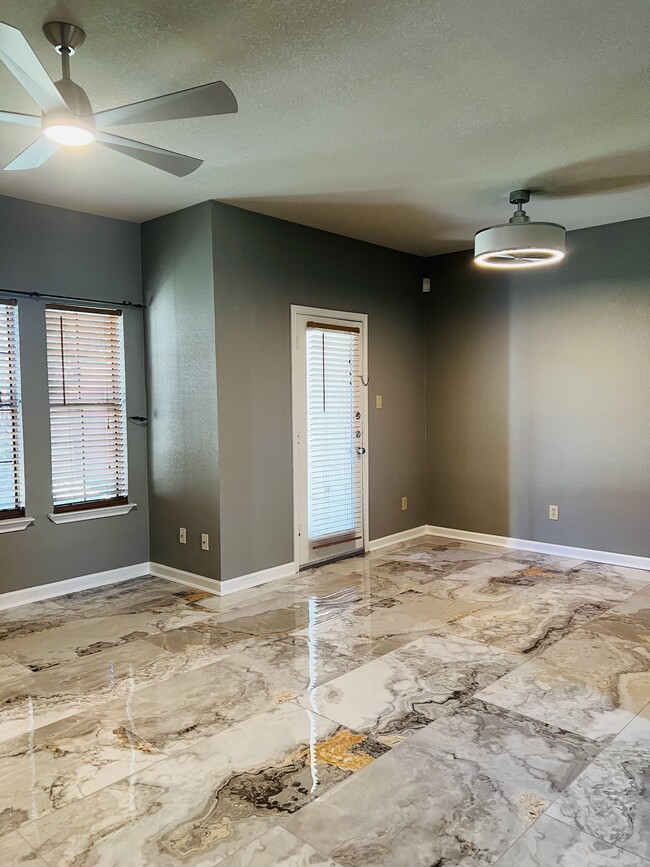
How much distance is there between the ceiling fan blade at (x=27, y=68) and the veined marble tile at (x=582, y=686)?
2.90 metres

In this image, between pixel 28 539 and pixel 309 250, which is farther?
pixel 309 250

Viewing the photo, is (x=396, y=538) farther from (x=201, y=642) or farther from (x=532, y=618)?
(x=201, y=642)

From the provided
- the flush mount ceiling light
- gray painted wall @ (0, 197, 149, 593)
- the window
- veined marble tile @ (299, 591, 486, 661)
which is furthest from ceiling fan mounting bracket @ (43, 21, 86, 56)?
veined marble tile @ (299, 591, 486, 661)

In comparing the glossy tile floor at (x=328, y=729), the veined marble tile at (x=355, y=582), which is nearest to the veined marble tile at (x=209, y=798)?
the glossy tile floor at (x=328, y=729)

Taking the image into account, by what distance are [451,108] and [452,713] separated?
2665 mm

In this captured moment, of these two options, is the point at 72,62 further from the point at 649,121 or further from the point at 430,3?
the point at 649,121

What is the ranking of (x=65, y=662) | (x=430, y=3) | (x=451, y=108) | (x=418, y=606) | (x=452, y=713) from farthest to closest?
(x=418, y=606)
(x=65, y=662)
(x=451, y=108)
(x=452, y=713)
(x=430, y=3)

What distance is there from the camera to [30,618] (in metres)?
3.92

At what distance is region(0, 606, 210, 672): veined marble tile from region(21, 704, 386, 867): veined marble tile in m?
1.23

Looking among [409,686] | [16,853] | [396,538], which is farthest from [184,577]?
[16,853]

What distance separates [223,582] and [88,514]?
3.59ft

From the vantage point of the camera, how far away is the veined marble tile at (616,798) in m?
1.95

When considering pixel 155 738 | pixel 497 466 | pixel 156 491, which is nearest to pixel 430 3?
pixel 155 738

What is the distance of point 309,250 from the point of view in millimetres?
4914
